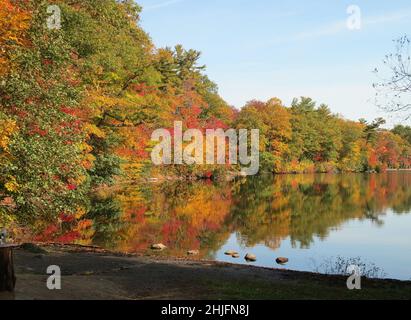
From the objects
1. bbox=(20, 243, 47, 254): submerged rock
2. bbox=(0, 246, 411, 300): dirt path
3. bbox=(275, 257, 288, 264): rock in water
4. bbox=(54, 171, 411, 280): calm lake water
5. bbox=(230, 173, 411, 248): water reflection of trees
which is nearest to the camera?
bbox=(0, 246, 411, 300): dirt path

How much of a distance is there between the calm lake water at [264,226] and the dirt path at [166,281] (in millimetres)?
4592

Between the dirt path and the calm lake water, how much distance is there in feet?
15.1

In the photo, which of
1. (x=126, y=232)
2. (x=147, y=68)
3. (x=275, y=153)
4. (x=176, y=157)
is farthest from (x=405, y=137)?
(x=126, y=232)

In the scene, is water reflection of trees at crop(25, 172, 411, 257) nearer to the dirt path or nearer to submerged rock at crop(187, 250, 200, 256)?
submerged rock at crop(187, 250, 200, 256)

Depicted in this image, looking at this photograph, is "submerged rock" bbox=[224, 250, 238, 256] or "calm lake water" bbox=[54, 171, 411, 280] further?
"calm lake water" bbox=[54, 171, 411, 280]

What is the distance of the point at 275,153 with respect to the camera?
283 ft

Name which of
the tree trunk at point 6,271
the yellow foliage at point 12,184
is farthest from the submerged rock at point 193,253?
the tree trunk at point 6,271

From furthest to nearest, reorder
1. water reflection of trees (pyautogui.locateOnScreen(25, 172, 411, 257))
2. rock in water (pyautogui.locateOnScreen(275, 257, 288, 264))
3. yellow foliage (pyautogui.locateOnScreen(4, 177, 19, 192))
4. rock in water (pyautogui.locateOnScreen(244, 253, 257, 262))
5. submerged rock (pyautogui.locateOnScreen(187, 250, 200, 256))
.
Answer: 1. water reflection of trees (pyautogui.locateOnScreen(25, 172, 411, 257))
2. submerged rock (pyautogui.locateOnScreen(187, 250, 200, 256))
3. rock in water (pyautogui.locateOnScreen(244, 253, 257, 262))
4. rock in water (pyautogui.locateOnScreen(275, 257, 288, 264))
5. yellow foliage (pyautogui.locateOnScreen(4, 177, 19, 192))

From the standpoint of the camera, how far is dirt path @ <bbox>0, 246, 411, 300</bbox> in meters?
9.70

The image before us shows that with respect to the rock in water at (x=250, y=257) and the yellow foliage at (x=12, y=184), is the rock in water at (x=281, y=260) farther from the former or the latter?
the yellow foliage at (x=12, y=184)

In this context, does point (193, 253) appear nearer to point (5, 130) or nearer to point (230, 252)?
point (230, 252)

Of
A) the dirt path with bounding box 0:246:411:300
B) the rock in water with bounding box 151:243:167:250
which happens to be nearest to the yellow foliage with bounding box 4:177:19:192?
the dirt path with bounding box 0:246:411:300

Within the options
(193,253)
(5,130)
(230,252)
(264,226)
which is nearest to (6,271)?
(5,130)

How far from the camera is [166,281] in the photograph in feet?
37.6
